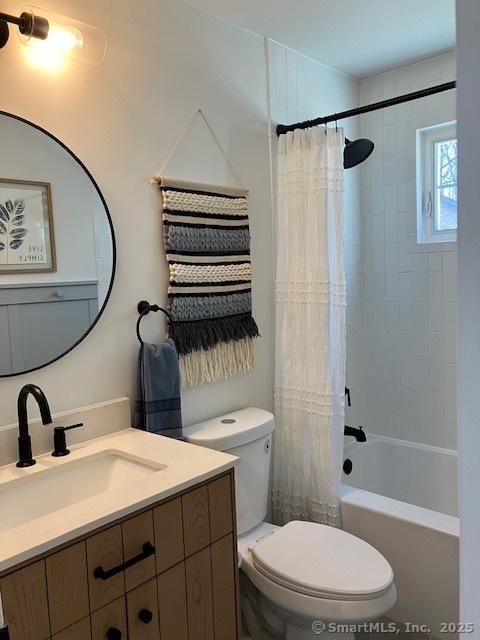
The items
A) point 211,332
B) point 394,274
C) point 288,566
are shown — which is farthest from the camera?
point 394,274

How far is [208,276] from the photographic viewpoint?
2.06 m

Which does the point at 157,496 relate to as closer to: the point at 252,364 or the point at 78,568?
the point at 78,568

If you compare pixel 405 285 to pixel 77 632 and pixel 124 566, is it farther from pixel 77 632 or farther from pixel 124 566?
pixel 77 632

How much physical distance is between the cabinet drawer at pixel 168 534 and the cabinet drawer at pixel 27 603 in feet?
0.99

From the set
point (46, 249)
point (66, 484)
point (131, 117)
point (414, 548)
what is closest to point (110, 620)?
point (66, 484)

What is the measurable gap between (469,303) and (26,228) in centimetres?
140

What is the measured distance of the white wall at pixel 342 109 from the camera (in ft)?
7.97

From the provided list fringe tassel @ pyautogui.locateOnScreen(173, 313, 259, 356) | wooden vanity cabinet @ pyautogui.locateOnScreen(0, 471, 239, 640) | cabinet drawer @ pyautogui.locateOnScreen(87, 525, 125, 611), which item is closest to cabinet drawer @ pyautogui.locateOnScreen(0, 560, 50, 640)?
wooden vanity cabinet @ pyautogui.locateOnScreen(0, 471, 239, 640)

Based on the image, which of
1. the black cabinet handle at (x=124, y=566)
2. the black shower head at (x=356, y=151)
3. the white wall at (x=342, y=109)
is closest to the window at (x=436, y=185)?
the white wall at (x=342, y=109)

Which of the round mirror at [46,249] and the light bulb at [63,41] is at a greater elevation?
the light bulb at [63,41]

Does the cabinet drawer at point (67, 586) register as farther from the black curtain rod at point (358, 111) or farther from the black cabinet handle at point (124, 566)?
the black curtain rod at point (358, 111)

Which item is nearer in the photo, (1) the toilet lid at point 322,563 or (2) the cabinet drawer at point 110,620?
(2) the cabinet drawer at point 110,620

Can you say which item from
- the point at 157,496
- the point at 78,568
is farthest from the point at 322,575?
the point at 78,568

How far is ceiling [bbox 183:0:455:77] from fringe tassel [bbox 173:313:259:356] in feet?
3.96
